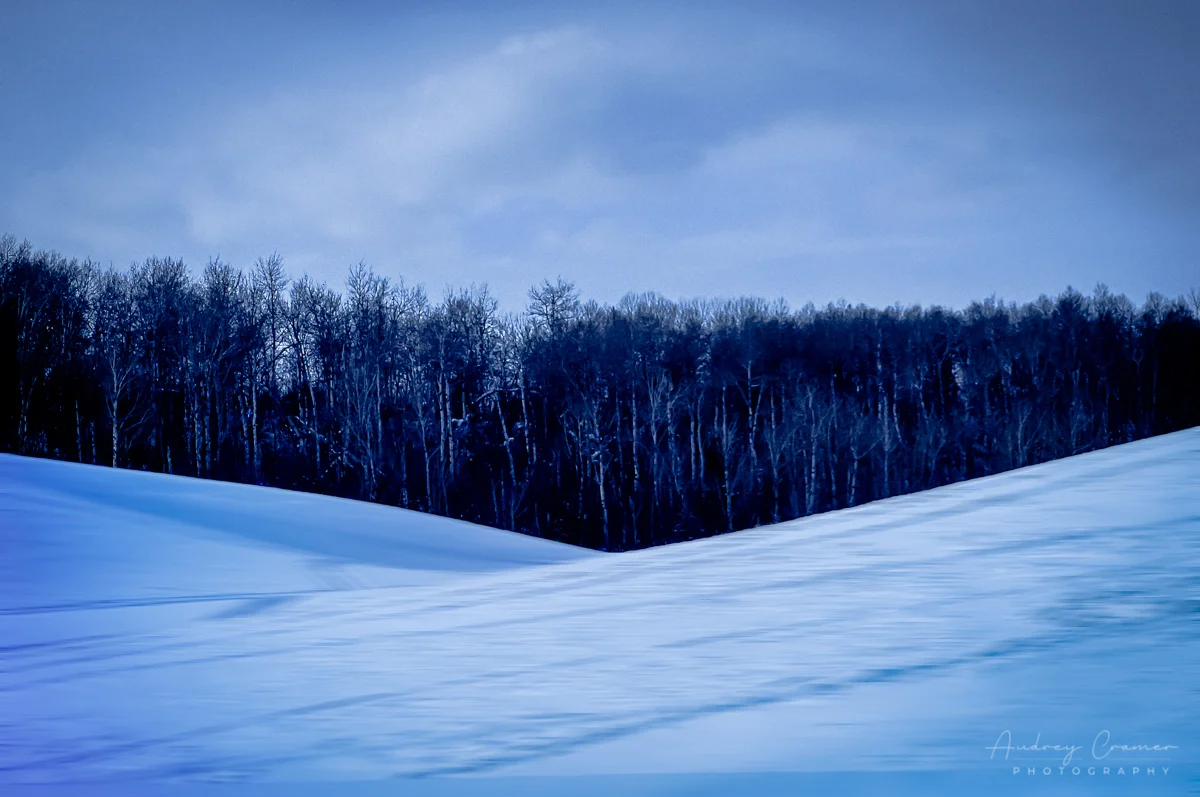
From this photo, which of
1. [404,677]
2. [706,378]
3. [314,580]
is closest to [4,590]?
[314,580]

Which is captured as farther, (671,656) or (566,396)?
(566,396)

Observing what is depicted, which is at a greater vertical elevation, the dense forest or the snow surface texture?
the dense forest

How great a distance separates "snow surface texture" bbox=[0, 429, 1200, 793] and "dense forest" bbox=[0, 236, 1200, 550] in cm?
2393

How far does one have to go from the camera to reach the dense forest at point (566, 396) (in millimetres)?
27484

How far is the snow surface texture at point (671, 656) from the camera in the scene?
172 centimetres

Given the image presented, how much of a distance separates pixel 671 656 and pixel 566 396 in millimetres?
28412

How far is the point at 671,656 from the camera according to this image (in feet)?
7.61

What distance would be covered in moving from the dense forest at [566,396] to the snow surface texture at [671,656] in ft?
78.5

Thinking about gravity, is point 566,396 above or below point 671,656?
above

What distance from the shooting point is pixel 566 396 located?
3069 centimetres

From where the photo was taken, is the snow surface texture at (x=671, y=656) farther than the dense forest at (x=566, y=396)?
No

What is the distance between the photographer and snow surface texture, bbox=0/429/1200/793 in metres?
1.72

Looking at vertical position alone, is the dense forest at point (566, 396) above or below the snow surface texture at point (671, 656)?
above

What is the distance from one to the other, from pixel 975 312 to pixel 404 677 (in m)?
35.8
